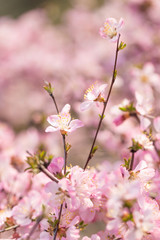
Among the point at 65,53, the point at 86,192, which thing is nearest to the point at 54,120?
the point at 86,192

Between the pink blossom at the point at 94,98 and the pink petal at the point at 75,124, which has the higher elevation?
the pink blossom at the point at 94,98

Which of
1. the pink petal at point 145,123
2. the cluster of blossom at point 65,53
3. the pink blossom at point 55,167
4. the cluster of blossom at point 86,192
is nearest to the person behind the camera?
the cluster of blossom at point 86,192

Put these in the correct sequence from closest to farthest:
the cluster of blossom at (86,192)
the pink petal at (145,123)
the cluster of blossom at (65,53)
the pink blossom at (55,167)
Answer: the cluster of blossom at (86,192), the pink blossom at (55,167), the pink petal at (145,123), the cluster of blossom at (65,53)

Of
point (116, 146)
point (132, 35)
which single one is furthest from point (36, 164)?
point (132, 35)

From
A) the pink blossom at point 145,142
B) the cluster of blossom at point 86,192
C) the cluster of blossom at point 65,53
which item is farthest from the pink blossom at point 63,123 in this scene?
the cluster of blossom at point 65,53

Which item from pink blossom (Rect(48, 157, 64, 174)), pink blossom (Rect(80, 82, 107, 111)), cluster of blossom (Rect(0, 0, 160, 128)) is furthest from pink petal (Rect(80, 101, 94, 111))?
cluster of blossom (Rect(0, 0, 160, 128))

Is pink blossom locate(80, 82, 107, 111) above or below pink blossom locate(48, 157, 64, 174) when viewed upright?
above

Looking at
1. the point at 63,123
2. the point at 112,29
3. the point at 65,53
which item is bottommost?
the point at 63,123

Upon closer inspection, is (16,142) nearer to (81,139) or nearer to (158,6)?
(81,139)

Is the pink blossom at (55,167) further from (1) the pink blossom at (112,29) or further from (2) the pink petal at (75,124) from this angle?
(1) the pink blossom at (112,29)

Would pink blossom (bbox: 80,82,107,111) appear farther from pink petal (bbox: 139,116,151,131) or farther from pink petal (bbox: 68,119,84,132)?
pink petal (bbox: 139,116,151,131)

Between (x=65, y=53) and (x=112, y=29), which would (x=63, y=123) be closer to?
(x=112, y=29)

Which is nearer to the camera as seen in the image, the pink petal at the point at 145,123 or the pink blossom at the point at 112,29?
the pink blossom at the point at 112,29
